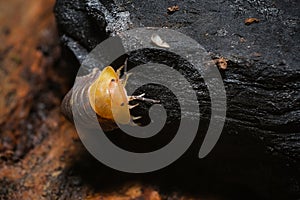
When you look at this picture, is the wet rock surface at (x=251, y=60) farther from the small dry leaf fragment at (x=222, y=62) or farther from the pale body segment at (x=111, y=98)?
the pale body segment at (x=111, y=98)

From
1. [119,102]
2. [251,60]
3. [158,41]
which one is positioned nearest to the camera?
[251,60]

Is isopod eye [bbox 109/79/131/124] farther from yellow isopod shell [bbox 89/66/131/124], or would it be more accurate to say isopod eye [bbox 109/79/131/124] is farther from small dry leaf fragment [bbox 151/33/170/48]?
small dry leaf fragment [bbox 151/33/170/48]

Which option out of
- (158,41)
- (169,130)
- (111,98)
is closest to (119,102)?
(111,98)

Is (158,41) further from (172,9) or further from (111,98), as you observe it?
(111,98)

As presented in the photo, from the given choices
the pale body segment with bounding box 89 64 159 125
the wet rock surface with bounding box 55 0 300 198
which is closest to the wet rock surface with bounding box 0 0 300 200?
the wet rock surface with bounding box 55 0 300 198

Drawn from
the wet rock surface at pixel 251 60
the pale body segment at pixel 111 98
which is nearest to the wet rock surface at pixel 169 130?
the wet rock surface at pixel 251 60
